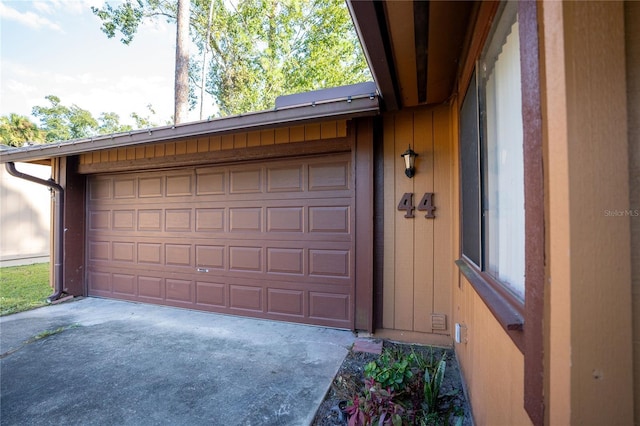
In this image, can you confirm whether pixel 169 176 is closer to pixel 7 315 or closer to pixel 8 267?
pixel 7 315

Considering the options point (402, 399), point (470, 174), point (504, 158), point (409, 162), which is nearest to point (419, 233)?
point (409, 162)

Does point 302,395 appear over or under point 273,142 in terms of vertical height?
under

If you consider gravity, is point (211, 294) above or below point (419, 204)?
below

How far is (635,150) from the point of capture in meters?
0.59

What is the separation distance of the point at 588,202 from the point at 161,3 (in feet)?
39.7

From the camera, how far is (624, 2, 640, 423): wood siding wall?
1.89 ft

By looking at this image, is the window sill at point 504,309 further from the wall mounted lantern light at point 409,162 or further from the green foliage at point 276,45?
the green foliage at point 276,45

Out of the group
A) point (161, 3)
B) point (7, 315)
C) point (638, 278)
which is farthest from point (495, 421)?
point (161, 3)

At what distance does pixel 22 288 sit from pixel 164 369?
527 cm

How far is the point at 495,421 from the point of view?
124 cm

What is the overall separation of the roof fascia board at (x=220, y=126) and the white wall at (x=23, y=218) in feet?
15.2

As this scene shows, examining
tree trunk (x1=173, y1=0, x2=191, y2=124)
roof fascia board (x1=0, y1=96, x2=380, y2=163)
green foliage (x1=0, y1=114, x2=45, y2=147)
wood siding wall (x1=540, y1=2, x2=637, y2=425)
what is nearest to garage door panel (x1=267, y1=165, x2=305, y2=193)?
roof fascia board (x1=0, y1=96, x2=380, y2=163)

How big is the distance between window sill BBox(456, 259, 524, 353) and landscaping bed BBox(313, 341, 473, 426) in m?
0.77

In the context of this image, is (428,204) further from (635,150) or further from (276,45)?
(276,45)
